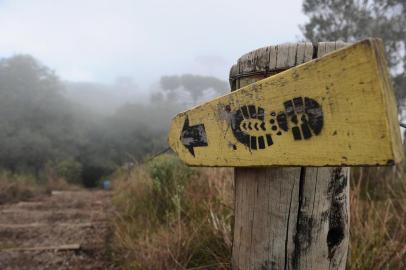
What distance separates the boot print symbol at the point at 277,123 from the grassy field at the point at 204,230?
2.42ft

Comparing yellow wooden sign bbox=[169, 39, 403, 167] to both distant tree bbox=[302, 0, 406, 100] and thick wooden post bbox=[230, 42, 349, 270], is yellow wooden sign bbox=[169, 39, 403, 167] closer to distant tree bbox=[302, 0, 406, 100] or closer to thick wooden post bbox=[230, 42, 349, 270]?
thick wooden post bbox=[230, 42, 349, 270]

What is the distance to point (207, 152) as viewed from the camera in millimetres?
890

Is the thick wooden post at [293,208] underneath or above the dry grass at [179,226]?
above

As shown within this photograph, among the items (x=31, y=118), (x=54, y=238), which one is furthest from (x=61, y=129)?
(x=54, y=238)

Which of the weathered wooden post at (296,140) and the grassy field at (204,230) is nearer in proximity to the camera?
the weathered wooden post at (296,140)

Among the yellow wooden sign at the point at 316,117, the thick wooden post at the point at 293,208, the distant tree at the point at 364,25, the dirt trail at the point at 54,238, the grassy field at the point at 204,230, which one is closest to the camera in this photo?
the yellow wooden sign at the point at 316,117

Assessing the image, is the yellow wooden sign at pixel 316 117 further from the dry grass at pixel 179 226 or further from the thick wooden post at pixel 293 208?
the dry grass at pixel 179 226

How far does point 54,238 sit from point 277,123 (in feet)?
8.21

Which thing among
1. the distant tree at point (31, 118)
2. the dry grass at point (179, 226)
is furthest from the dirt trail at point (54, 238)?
the distant tree at point (31, 118)

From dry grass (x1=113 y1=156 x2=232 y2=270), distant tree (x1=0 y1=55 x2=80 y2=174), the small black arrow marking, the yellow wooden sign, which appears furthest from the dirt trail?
distant tree (x1=0 y1=55 x2=80 y2=174)

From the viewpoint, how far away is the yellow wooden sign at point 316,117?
0.56m

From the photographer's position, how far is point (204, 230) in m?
1.80

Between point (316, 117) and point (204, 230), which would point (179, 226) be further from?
point (316, 117)

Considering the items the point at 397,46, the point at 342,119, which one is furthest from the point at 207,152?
the point at 397,46
